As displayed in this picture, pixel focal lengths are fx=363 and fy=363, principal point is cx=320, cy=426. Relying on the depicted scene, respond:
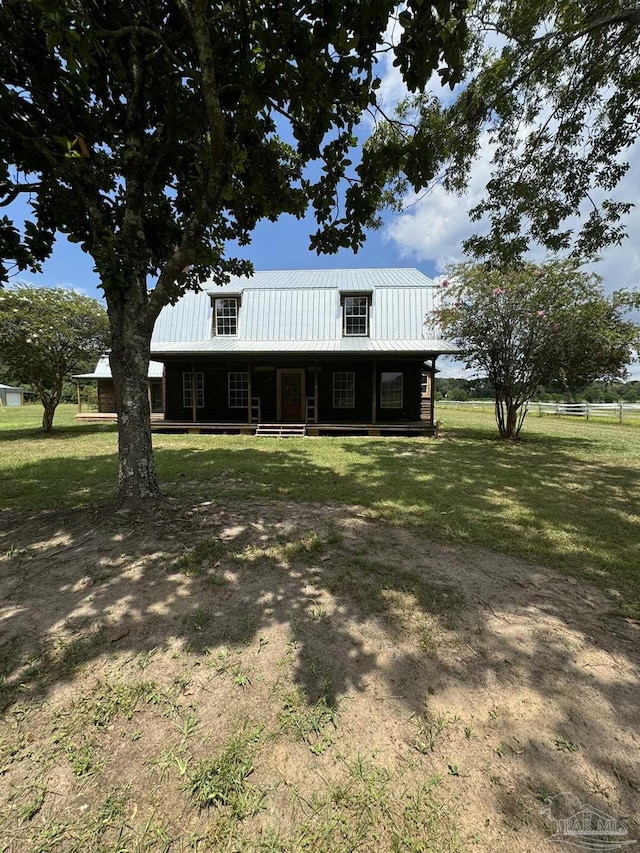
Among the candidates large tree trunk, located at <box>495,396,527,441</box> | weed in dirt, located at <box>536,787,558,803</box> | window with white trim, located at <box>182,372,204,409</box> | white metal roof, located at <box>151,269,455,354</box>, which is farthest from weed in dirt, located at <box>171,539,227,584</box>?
window with white trim, located at <box>182,372,204,409</box>

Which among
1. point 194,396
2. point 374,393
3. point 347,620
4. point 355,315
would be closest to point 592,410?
point 374,393

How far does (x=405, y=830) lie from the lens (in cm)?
142

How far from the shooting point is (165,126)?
13.6ft

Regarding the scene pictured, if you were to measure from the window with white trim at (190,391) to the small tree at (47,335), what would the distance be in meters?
3.40

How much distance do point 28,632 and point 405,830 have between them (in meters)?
2.57

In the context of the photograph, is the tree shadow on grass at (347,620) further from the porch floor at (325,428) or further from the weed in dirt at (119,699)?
the porch floor at (325,428)

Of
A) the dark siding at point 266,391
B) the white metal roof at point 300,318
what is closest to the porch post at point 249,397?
the dark siding at point 266,391

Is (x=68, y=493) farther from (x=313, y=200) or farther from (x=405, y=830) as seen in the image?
(x=405, y=830)

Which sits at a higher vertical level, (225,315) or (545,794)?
(225,315)

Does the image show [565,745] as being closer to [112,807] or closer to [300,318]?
[112,807]

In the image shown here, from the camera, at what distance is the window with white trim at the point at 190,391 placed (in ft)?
52.1

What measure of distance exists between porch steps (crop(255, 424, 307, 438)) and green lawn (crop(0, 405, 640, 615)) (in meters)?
1.94

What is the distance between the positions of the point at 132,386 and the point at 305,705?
3885 mm

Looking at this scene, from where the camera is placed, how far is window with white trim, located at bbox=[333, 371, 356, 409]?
15.0 metres
